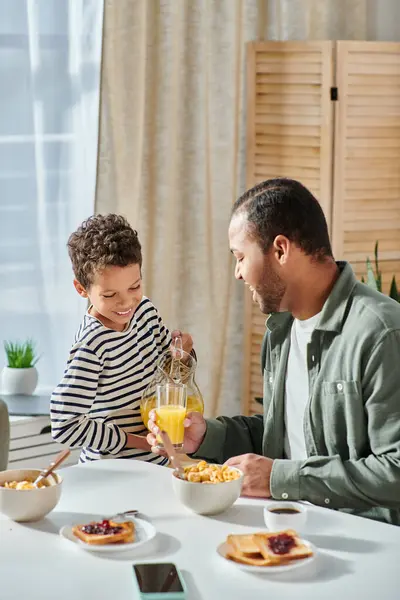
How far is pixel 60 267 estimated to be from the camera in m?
4.05

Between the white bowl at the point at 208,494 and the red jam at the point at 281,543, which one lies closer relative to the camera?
the red jam at the point at 281,543

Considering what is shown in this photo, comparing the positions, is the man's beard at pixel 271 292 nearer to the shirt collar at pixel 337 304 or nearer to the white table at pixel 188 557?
the shirt collar at pixel 337 304

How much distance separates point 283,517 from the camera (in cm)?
171

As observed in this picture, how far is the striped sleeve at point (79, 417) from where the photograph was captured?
2297 mm

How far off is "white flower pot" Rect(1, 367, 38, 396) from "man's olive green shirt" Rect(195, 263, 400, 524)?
1703 mm

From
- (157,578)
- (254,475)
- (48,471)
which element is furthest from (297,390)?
(157,578)

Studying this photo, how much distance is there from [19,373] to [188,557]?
2280 mm

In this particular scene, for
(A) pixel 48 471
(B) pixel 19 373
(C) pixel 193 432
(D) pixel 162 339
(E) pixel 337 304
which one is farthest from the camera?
(B) pixel 19 373

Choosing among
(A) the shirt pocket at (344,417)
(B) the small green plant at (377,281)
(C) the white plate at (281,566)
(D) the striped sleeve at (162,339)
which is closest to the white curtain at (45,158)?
(B) the small green plant at (377,281)

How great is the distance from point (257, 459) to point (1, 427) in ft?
3.69

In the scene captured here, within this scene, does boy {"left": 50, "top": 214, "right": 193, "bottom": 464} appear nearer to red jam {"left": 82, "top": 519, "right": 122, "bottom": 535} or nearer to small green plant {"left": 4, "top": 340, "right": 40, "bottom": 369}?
red jam {"left": 82, "top": 519, "right": 122, "bottom": 535}

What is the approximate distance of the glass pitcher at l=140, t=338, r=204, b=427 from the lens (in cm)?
228

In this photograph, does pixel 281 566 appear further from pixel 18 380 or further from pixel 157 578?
pixel 18 380

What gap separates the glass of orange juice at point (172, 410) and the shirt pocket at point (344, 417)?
0.32 metres
